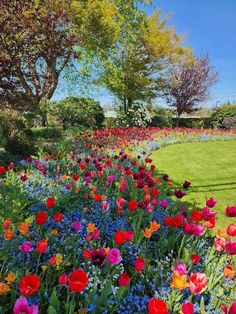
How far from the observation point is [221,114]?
2900 centimetres

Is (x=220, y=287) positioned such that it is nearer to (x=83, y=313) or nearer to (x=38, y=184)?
(x=83, y=313)

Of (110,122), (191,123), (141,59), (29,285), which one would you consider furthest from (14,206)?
(191,123)

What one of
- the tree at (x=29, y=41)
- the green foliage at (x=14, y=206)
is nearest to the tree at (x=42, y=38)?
the tree at (x=29, y=41)

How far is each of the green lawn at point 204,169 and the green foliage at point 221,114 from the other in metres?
14.0

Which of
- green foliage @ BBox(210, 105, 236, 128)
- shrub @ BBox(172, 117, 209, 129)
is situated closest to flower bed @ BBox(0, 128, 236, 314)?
green foliage @ BBox(210, 105, 236, 128)

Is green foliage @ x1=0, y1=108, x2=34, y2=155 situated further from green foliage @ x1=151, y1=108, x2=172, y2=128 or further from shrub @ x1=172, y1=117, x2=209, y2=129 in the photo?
shrub @ x1=172, y1=117, x2=209, y2=129

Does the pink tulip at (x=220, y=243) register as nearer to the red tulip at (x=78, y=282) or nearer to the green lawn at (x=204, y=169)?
the red tulip at (x=78, y=282)

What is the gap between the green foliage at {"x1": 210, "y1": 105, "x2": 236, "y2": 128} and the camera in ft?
93.4

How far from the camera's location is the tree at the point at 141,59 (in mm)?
23891

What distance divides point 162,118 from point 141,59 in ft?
18.2

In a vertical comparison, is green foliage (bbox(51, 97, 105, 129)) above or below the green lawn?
above

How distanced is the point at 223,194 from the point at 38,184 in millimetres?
4340

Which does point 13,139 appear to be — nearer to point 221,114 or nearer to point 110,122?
point 110,122

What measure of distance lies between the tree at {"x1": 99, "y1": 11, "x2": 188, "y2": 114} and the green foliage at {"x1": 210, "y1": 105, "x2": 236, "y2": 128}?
6.44m
